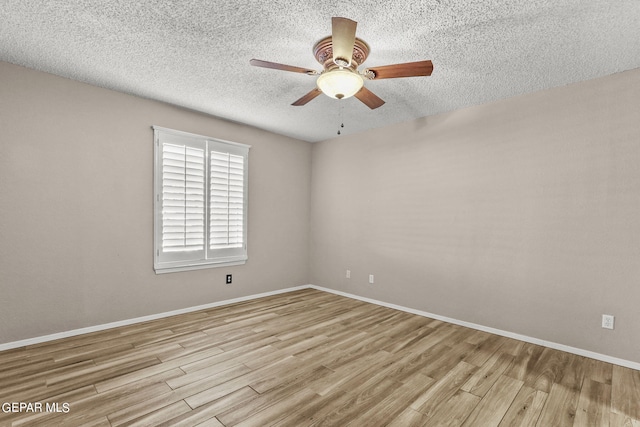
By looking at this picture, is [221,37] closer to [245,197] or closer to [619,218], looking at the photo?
[245,197]

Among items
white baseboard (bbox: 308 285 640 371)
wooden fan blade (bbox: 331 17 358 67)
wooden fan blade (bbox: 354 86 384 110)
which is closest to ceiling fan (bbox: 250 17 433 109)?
wooden fan blade (bbox: 331 17 358 67)

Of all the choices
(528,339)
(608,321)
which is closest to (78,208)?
(528,339)

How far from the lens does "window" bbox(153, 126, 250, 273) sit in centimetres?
360

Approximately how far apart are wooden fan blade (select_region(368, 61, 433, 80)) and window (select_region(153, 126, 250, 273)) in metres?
2.65

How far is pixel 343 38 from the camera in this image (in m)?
1.78

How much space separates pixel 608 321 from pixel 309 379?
8.94 ft

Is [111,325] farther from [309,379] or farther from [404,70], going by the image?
[404,70]

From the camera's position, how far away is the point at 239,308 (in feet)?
13.2

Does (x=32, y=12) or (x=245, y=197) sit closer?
(x=32, y=12)

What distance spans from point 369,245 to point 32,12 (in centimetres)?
414

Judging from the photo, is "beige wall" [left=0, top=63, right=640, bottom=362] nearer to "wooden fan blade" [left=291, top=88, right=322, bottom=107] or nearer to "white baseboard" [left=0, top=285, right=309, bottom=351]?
"white baseboard" [left=0, top=285, right=309, bottom=351]

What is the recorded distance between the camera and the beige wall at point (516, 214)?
8.74 feet

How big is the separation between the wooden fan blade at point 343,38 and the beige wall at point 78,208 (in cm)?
263

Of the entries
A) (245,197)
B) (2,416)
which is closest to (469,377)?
(2,416)
